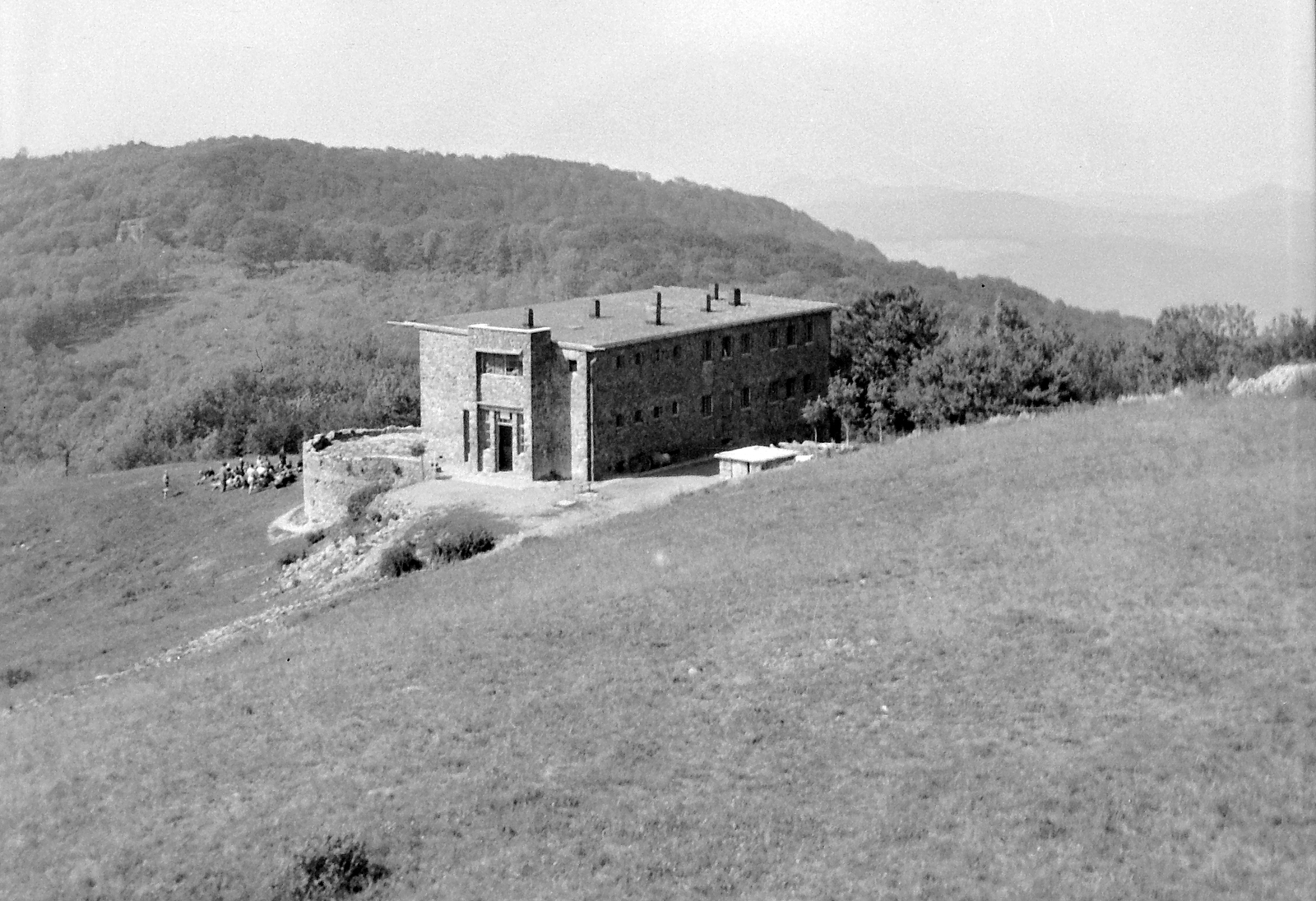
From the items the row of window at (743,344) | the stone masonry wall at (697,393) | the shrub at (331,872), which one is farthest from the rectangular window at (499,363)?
the shrub at (331,872)

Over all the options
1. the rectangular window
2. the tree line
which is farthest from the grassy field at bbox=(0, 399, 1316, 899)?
the rectangular window

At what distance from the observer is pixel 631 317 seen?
55.2 m

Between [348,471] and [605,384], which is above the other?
[605,384]

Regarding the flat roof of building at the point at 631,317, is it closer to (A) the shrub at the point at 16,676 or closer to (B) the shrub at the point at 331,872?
(A) the shrub at the point at 16,676

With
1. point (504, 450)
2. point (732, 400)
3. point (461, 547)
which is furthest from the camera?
point (732, 400)

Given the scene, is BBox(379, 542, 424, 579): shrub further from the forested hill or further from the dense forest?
the forested hill

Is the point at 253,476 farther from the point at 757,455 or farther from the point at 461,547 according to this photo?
the point at 461,547

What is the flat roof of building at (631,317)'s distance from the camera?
51312 millimetres

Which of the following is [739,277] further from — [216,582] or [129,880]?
[129,880]

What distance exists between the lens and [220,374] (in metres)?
118

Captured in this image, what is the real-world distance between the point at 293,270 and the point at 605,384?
402 ft

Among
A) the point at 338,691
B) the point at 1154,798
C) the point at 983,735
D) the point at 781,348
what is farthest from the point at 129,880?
the point at 781,348

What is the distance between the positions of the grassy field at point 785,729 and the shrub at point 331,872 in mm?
179

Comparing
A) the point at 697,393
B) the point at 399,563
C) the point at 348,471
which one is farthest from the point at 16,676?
the point at 697,393
